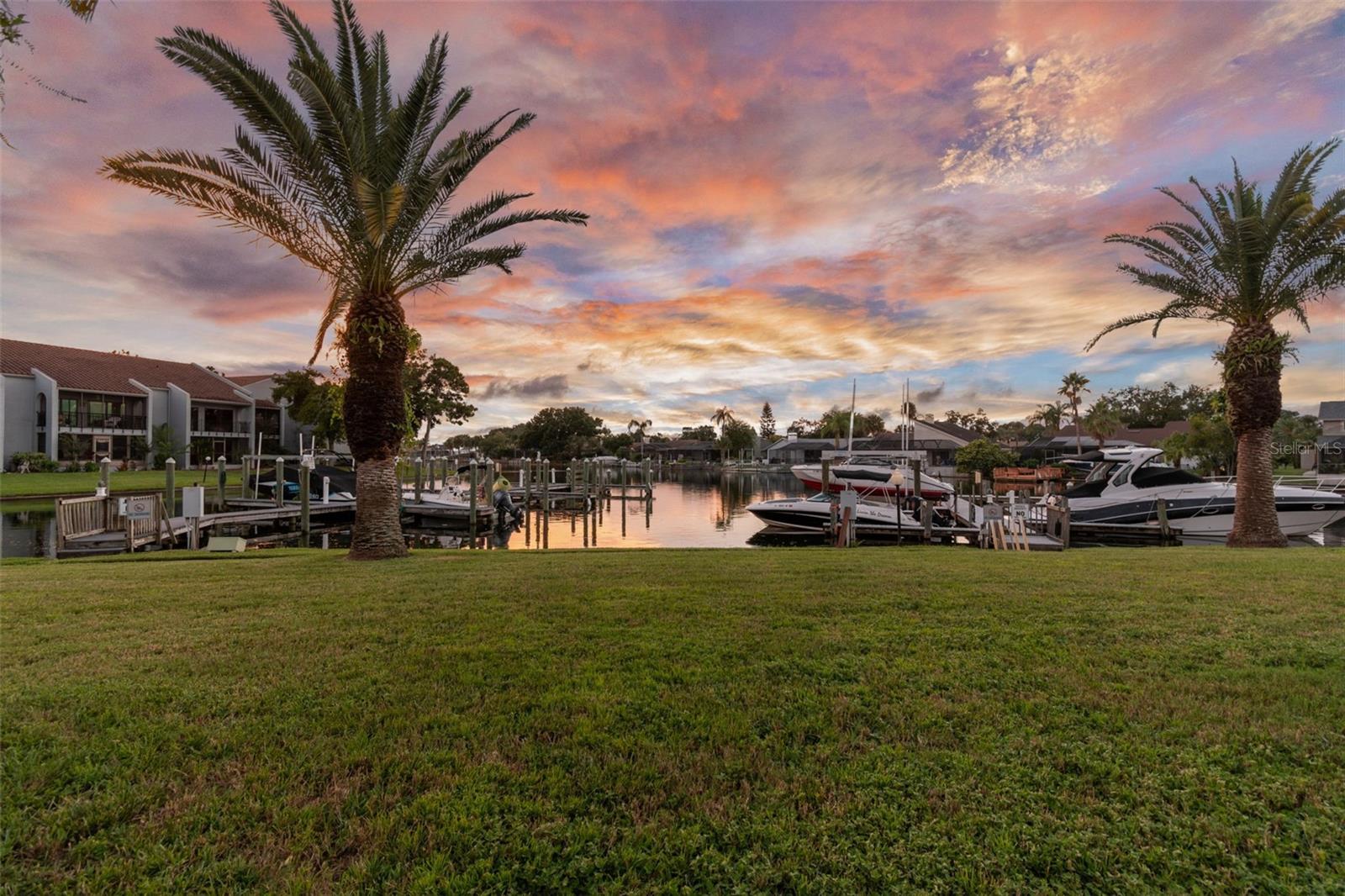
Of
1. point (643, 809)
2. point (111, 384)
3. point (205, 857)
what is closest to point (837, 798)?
point (643, 809)

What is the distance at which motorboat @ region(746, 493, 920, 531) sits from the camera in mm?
22781

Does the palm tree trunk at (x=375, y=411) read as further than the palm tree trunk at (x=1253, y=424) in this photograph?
No

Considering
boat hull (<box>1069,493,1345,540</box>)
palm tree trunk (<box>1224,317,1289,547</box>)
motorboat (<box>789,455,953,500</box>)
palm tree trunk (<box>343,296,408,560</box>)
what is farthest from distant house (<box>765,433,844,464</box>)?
palm tree trunk (<box>343,296,408,560</box>)

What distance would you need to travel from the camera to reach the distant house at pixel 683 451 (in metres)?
125

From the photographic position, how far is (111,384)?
45.3 metres

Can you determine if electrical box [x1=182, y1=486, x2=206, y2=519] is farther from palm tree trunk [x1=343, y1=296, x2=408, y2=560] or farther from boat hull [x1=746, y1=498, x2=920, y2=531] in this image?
boat hull [x1=746, y1=498, x2=920, y2=531]

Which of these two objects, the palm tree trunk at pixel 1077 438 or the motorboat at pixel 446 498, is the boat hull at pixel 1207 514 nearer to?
the motorboat at pixel 446 498

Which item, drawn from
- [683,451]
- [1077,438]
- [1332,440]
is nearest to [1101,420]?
[1077,438]

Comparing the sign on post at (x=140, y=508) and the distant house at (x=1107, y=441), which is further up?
the distant house at (x=1107, y=441)

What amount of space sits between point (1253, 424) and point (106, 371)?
6674 cm

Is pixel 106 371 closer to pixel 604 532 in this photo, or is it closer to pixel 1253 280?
pixel 604 532

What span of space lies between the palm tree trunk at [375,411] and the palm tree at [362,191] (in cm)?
2

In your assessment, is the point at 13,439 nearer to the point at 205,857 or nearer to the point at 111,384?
the point at 111,384

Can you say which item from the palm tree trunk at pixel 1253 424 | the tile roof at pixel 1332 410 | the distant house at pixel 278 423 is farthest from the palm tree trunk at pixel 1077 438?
the distant house at pixel 278 423
